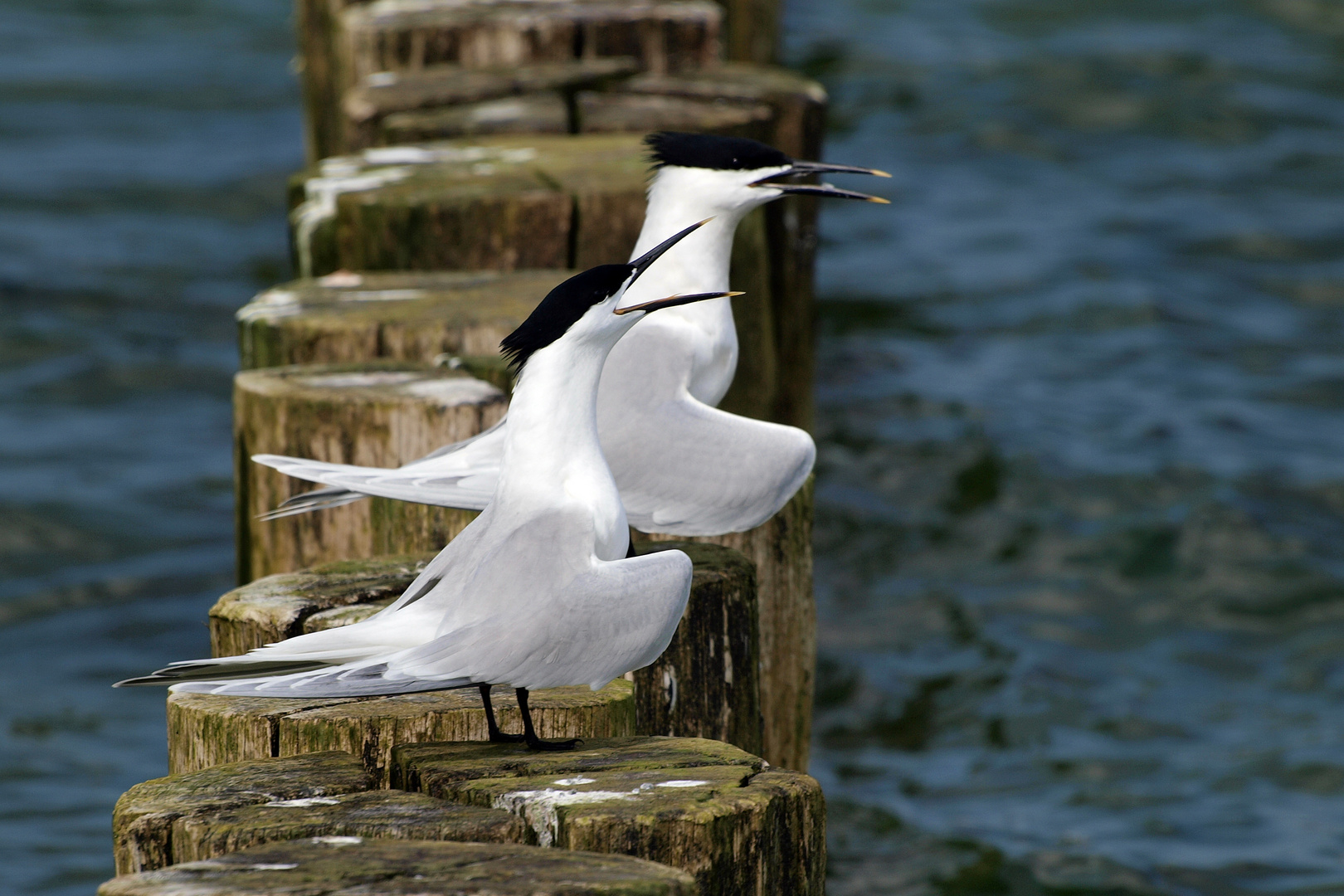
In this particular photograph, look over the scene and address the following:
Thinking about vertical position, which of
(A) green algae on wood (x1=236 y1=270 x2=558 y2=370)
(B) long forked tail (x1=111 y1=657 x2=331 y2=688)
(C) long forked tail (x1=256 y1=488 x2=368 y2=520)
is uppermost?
(A) green algae on wood (x1=236 y1=270 x2=558 y2=370)

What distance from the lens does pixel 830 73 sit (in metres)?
14.4

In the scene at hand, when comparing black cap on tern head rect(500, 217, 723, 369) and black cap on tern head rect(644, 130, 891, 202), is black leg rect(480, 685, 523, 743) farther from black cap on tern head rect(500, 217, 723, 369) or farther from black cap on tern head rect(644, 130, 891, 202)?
black cap on tern head rect(644, 130, 891, 202)

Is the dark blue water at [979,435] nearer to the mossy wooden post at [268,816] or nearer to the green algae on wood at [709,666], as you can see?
the green algae on wood at [709,666]

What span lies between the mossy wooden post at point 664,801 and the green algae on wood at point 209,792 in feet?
0.36

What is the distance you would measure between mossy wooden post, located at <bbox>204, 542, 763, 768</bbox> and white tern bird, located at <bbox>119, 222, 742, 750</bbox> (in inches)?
10.6

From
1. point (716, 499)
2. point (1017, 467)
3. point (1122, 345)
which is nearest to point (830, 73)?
point (1122, 345)

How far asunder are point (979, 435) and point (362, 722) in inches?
242

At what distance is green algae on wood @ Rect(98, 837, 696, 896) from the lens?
1.74 metres

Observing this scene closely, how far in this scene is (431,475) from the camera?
2922 millimetres

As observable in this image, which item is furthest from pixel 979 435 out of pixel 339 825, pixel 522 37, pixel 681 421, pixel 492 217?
pixel 339 825

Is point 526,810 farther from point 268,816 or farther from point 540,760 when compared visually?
point 268,816

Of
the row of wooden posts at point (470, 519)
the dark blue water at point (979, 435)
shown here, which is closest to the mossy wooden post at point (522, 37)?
the row of wooden posts at point (470, 519)

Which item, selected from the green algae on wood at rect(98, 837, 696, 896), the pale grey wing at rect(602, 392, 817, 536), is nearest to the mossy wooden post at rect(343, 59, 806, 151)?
the pale grey wing at rect(602, 392, 817, 536)

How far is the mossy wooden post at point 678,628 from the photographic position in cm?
266
